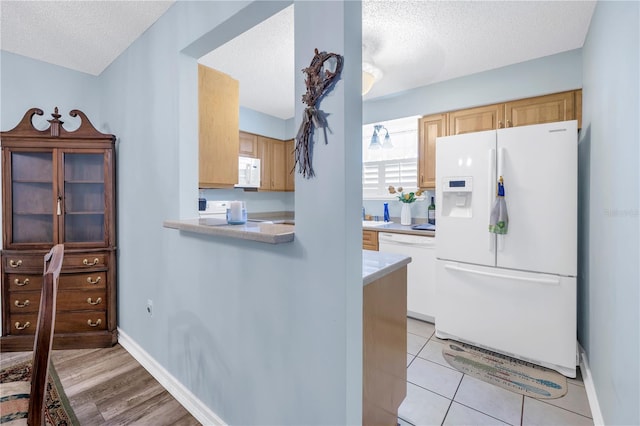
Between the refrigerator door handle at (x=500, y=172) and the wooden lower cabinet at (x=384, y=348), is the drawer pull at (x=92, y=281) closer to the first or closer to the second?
the wooden lower cabinet at (x=384, y=348)

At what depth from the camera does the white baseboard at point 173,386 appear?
1.64 m

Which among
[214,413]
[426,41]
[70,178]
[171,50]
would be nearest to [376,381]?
[214,413]

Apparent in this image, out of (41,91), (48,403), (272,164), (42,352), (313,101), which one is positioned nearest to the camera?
(42,352)

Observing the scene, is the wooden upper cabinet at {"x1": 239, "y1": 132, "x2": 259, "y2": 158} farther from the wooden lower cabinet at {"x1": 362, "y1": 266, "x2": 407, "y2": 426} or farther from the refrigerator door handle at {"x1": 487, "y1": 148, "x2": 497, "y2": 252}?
the wooden lower cabinet at {"x1": 362, "y1": 266, "x2": 407, "y2": 426}

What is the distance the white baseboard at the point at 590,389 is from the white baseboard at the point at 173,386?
2060 millimetres

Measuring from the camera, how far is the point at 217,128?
2.02 m

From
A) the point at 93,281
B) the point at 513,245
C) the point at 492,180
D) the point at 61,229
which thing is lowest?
the point at 93,281

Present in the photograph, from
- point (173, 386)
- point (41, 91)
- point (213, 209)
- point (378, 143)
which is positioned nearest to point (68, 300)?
point (173, 386)

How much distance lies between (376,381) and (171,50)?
7.38 feet

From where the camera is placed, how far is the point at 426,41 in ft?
7.65

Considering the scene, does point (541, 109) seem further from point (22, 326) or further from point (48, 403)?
point (22, 326)

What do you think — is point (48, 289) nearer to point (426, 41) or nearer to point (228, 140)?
point (228, 140)

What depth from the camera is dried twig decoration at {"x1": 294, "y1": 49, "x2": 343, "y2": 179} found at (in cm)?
106

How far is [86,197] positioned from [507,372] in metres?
3.73
